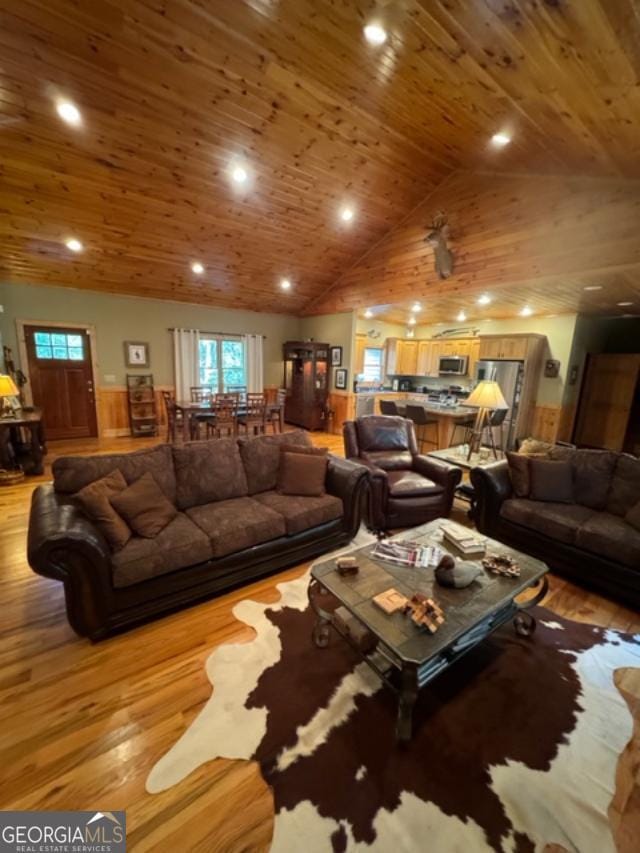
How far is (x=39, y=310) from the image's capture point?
5969mm

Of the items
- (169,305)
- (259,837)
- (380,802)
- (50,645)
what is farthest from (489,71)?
(169,305)

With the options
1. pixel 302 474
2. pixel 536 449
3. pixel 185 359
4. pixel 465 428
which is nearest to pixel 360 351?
pixel 465 428

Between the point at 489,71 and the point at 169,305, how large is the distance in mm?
6213

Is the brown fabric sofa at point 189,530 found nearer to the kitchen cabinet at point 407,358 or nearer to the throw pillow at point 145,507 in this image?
the throw pillow at point 145,507

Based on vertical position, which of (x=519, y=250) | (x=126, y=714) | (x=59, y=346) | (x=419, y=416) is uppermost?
(x=519, y=250)

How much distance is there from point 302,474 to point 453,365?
6.18 m

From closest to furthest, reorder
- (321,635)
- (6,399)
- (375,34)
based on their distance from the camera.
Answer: (321,635), (375,34), (6,399)

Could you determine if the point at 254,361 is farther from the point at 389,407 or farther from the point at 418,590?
the point at 418,590

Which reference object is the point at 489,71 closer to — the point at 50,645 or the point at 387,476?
the point at 387,476

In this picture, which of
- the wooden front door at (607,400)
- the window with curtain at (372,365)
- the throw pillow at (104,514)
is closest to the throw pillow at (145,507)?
the throw pillow at (104,514)

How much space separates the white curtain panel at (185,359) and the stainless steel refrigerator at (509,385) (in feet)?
19.1

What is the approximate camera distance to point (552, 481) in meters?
3.04

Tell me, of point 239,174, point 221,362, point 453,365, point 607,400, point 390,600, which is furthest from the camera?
point 453,365

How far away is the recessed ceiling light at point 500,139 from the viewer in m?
3.32
